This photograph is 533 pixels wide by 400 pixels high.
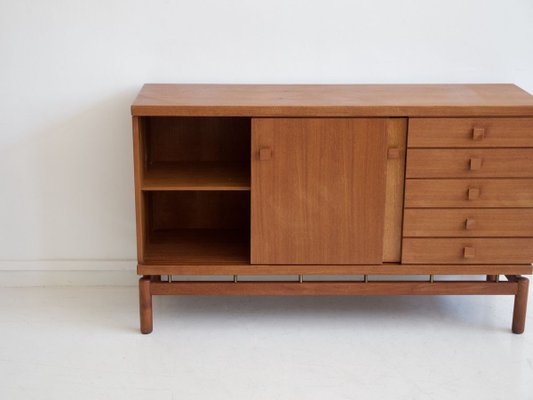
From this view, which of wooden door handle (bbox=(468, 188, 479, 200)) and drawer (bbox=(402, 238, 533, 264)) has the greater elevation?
wooden door handle (bbox=(468, 188, 479, 200))

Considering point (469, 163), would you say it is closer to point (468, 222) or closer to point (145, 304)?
point (468, 222)

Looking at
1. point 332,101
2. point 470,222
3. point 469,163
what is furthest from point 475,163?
point 332,101

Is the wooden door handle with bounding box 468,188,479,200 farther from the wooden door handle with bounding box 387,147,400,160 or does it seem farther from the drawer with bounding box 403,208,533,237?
the wooden door handle with bounding box 387,147,400,160

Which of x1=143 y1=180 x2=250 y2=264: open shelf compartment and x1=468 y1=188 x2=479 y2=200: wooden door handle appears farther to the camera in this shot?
x1=143 y1=180 x2=250 y2=264: open shelf compartment

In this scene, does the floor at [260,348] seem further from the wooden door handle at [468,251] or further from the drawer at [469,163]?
the drawer at [469,163]

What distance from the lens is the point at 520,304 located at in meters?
2.82

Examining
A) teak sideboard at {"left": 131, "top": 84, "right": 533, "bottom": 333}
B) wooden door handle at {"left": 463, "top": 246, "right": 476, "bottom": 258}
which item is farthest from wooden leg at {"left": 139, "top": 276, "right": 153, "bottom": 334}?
wooden door handle at {"left": 463, "top": 246, "right": 476, "bottom": 258}

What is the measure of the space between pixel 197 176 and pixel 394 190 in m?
0.60

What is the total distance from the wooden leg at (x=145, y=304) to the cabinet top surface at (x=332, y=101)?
519 millimetres

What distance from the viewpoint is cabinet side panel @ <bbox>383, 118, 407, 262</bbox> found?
2668 mm

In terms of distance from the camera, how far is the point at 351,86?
2.94 m

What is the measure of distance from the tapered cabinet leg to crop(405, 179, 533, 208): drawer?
26 centimetres

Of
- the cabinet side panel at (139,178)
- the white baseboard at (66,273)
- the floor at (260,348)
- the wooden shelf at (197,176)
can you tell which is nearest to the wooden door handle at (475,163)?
the floor at (260,348)

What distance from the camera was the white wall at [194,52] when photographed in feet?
9.64
